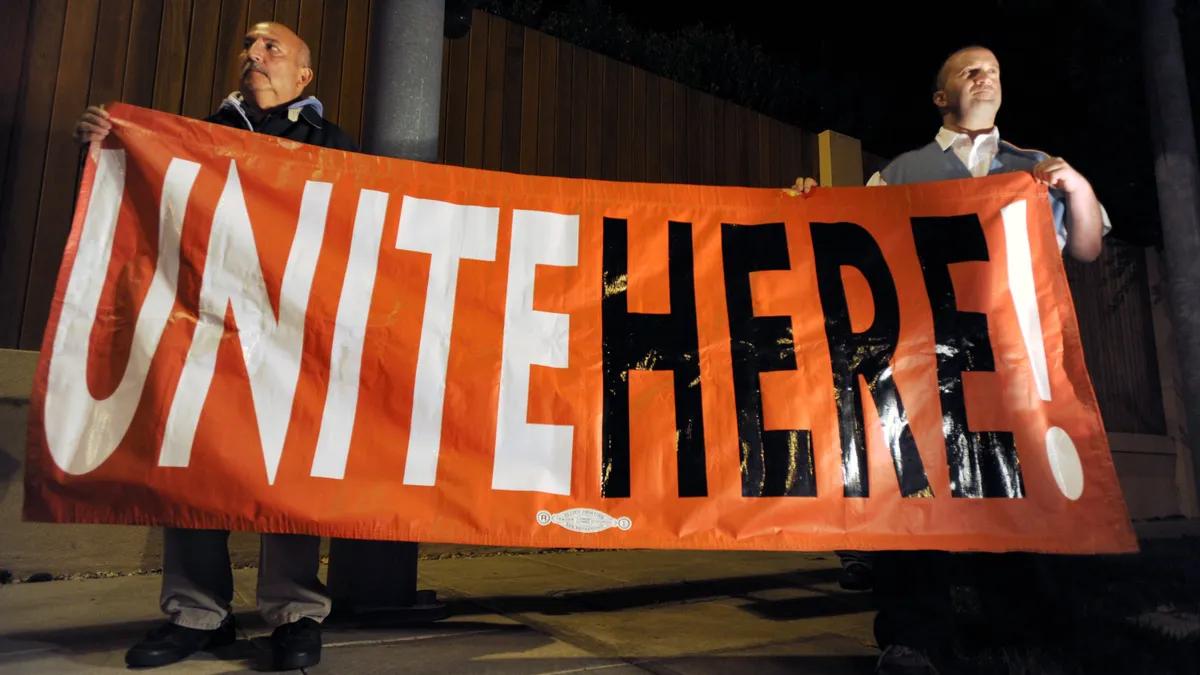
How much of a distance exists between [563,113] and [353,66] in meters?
1.33

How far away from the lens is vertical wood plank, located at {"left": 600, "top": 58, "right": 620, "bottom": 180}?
495 cm

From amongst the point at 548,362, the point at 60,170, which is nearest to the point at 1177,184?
the point at 548,362

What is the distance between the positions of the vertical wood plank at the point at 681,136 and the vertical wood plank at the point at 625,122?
1.32 ft

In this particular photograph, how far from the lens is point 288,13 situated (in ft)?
12.5

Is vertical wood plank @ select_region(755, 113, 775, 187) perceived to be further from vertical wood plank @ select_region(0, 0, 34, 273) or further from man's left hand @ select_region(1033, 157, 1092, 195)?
vertical wood plank @ select_region(0, 0, 34, 273)

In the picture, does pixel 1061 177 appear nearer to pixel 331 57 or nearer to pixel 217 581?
pixel 217 581

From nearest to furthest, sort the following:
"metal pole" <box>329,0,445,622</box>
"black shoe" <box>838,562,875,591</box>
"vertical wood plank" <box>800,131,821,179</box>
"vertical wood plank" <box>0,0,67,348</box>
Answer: "metal pole" <box>329,0,445,622</box>, "vertical wood plank" <box>0,0,67,348</box>, "black shoe" <box>838,562,875,591</box>, "vertical wood plank" <box>800,131,821,179</box>

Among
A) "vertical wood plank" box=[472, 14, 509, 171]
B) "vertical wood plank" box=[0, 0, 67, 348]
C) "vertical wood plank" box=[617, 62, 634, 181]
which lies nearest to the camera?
"vertical wood plank" box=[0, 0, 67, 348]

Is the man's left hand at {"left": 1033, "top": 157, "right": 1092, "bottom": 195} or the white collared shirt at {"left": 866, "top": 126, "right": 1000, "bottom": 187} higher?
the white collared shirt at {"left": 866, "top": 126, "right": 1000, "bottom": 187}

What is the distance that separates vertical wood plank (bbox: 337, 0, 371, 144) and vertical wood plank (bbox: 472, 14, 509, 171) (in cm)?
72

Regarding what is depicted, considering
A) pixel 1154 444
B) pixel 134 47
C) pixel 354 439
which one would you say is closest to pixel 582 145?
pixel 134 47

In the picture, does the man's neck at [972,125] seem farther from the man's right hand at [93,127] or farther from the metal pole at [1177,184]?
the metal pole at [1177,184]

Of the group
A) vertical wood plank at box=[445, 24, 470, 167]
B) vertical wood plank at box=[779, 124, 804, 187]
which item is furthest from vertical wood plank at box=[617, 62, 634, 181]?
vertical wood plank at box=[779, 124, 804, 187]

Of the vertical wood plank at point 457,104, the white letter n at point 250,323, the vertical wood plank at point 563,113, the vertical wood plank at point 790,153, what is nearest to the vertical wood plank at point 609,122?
the vertical wood plank at point 563,113
